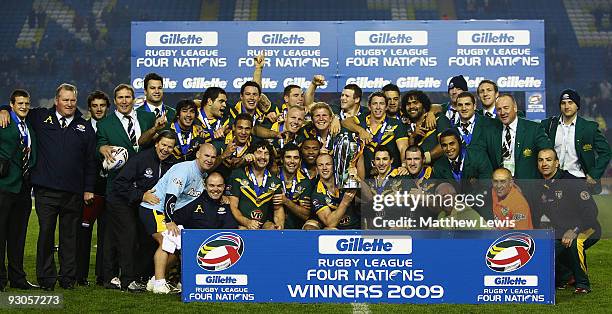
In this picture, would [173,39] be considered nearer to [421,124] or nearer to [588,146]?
[421,124]

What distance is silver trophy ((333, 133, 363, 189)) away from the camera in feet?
25.7

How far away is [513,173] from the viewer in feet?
25.4

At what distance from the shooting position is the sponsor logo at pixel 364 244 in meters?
6.81

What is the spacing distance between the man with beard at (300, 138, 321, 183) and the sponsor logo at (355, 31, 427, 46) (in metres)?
6.27

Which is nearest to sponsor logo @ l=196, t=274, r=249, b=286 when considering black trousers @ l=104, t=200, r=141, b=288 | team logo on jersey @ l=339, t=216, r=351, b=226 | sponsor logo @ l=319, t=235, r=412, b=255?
sponsor logo @ l=319, t=235, r=412, b=255

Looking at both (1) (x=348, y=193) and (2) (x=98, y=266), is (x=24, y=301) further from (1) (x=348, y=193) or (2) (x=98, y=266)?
(1) (x=348, y=193)

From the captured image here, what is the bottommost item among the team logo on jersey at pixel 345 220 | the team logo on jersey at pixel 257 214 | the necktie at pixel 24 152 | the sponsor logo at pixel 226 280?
the sponsor logo at pixel 226 280

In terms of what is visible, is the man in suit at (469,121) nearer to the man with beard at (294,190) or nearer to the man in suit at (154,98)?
the man with beard at (294,190)

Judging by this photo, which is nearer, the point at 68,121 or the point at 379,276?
the point at 379,276

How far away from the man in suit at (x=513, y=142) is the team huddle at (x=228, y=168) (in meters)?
0.01

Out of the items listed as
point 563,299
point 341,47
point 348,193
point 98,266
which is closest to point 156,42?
point 341,47

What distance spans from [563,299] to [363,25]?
7404 mm

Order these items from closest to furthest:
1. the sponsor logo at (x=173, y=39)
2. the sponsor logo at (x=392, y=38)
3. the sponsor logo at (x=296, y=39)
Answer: the sponsor logo at (x=173, y=39), the sponsor logo at (x=296, y=39), the sponsor logo at (x=392, y=38)

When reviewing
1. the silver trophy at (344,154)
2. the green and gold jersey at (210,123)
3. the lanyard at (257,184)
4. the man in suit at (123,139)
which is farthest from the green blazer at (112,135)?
the silver trophy at (344,154)
